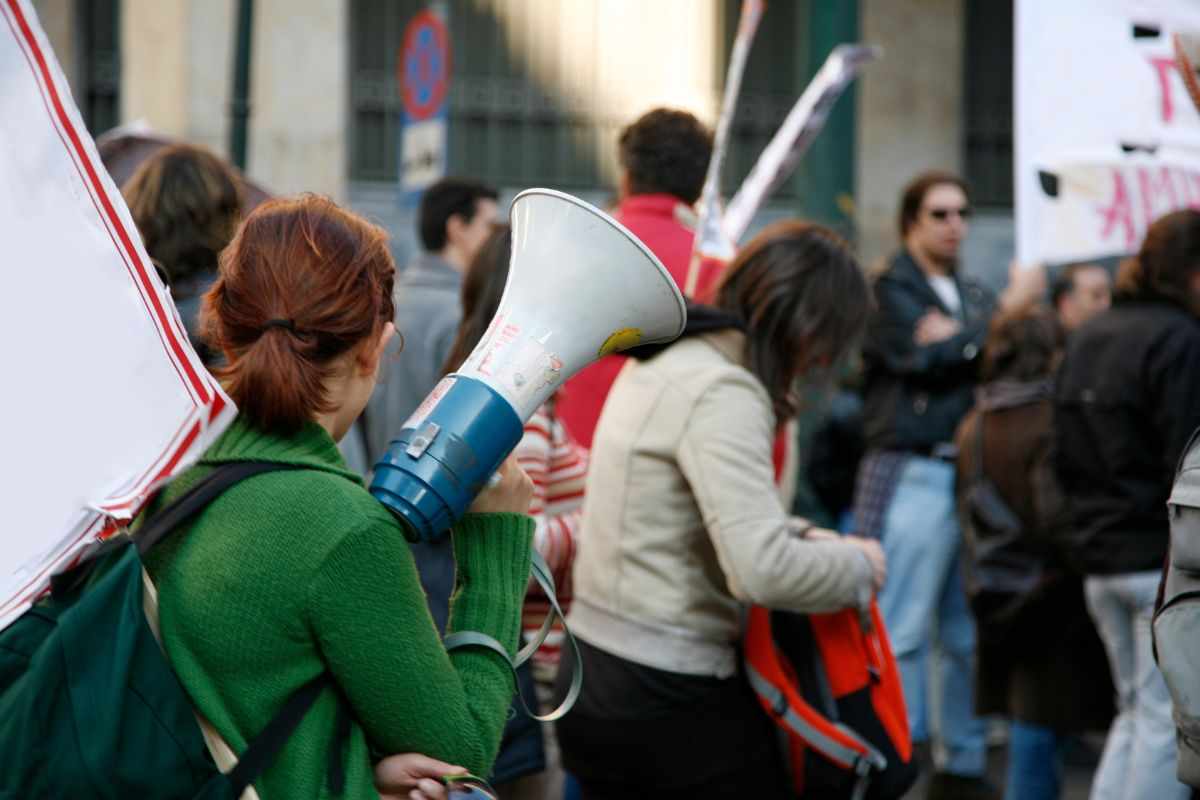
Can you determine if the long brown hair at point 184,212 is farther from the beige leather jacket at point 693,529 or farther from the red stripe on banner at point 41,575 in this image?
the red stripe on banner at point 41,575

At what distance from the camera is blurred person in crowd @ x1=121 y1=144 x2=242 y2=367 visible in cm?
395

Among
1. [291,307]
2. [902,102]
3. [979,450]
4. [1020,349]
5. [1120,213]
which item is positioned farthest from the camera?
[902,102]

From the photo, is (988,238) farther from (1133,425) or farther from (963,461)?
(1133,425)

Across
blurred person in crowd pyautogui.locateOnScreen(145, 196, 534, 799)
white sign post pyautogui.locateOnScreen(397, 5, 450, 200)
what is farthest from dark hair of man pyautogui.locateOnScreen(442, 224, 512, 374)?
white sign post pyautogui.locateOnScreen(397, 5, 450, 200)

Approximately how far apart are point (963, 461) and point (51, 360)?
472 centimetres

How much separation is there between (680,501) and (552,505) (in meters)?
0.57

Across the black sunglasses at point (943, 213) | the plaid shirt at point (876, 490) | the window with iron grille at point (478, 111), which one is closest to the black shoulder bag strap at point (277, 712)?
the plaid shirt at point (876, 490)

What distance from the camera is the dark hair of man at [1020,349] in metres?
6.30

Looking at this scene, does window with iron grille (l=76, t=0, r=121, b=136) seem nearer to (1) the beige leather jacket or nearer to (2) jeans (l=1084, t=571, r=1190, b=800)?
(2) jeans (l=1084, t=571, r=1190, b=800)

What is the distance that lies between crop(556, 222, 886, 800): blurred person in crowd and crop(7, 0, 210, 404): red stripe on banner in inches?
69.5

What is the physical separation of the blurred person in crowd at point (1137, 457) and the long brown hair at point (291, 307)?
307cm

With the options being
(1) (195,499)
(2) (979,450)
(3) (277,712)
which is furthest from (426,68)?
(3) (277,712)

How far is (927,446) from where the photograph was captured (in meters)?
6.45

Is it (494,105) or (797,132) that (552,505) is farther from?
(494,105)
